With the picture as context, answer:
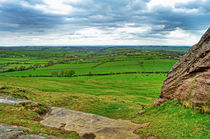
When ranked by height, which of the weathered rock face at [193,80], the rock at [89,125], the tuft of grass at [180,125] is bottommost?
the rock at [89,125]

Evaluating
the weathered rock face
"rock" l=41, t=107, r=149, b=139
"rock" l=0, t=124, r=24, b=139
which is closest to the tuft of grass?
the weathered rock face

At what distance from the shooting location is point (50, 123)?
2319 cm

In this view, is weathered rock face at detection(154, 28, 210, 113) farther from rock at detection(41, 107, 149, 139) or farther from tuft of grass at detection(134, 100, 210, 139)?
rock at detection(41, 107, 149, 139)

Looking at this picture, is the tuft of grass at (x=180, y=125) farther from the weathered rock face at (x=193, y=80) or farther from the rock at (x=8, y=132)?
the rock at (x=8, y=132)

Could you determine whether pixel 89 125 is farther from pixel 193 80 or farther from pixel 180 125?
pixel 193 80

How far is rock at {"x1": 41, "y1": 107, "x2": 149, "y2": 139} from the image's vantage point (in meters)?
19.2

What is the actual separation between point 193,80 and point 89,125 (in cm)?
1624

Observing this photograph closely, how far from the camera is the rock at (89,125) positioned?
63.0ft

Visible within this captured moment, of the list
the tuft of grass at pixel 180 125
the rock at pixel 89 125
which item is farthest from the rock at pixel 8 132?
the tuft of grass at pixel 180 125

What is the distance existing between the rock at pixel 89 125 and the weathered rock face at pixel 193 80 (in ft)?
24.6

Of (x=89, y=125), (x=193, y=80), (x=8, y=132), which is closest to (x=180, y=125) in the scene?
(x=193, y=80)

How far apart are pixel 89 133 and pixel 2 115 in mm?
12572

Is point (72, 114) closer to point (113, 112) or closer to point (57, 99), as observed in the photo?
point (113, 112)

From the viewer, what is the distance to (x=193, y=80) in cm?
2245
